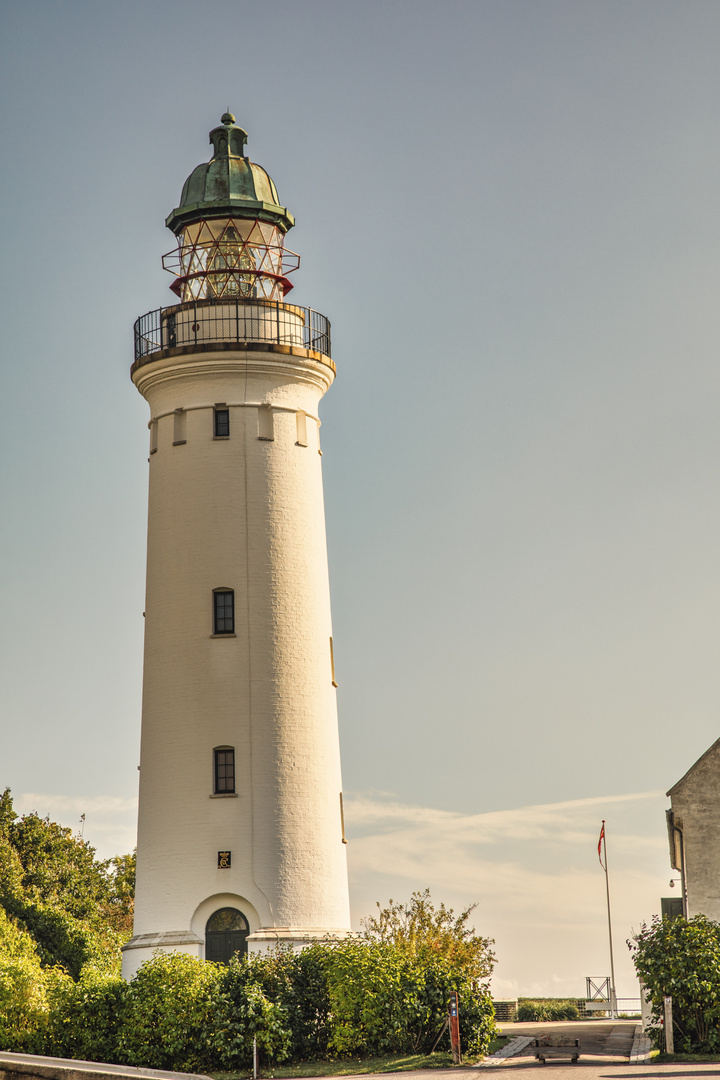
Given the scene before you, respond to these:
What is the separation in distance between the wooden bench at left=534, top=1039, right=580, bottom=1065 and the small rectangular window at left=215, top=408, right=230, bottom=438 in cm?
1744

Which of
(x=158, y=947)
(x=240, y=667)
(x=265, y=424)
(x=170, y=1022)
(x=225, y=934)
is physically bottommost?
(x=170, y=1022)

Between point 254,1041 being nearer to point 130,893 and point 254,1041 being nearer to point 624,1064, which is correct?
point 624,1064

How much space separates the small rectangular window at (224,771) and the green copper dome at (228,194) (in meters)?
14.8

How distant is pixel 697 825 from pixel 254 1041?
40.1ft

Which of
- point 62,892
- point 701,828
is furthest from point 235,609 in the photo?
point 62,892

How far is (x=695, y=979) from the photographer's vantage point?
30.5 m

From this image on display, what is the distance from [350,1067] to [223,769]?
8690mm

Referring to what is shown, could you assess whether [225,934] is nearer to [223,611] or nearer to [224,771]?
[224,771]

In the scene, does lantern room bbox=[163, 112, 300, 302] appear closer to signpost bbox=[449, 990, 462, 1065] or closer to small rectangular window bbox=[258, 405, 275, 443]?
small rectangular window bbox=[258, 405, 275, 443]

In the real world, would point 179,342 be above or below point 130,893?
above

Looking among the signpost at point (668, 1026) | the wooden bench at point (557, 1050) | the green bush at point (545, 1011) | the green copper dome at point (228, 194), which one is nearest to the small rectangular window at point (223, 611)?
the green copper dome at point (228, 194)

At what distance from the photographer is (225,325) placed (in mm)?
38562

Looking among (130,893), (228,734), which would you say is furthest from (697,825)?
(130,893)

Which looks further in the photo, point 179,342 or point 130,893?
point 130,893
